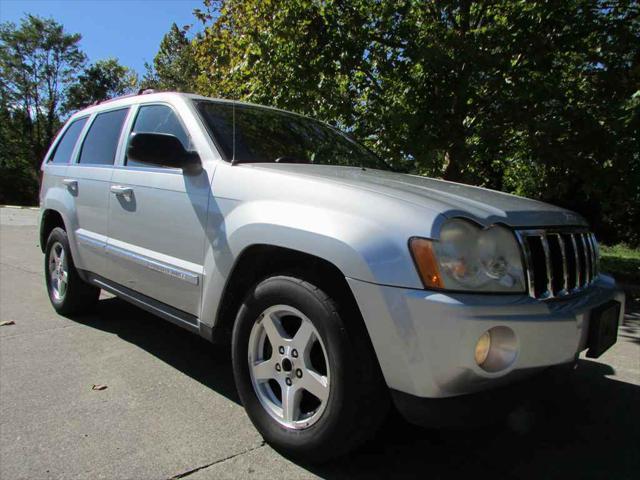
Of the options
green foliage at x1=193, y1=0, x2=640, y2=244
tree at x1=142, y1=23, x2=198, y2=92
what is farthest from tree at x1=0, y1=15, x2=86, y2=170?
green foliage at x1=193, y1=0, x2=640, y2=244

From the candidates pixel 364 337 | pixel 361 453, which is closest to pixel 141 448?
pixel 361 453

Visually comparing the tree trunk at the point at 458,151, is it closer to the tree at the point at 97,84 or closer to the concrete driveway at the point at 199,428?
the concrete driveway at the point at 199,428

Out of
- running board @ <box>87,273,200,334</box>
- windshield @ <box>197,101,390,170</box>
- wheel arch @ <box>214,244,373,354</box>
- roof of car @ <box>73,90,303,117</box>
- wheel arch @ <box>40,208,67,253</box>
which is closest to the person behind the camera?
wheel arch @ <box>214,244,373,354</box>

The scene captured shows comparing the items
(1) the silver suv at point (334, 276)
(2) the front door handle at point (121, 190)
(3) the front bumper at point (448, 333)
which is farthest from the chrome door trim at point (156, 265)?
(3) the front bumper at point (448, 333)

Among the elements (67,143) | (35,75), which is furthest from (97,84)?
(67,143)

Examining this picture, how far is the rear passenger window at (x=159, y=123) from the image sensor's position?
10.7 ft

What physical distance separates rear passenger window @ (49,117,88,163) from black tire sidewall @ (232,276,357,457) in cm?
300

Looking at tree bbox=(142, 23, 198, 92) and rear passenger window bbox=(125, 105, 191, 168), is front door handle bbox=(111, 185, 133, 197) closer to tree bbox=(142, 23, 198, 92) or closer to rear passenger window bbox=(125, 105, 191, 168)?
rear passenger window bbox=(125, 105, 191, 168)

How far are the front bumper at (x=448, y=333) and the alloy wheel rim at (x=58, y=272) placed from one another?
3.45 metres

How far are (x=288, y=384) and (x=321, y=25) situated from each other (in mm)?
5731

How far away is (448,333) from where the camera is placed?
1.91 meters

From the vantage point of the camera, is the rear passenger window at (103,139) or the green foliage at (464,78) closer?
the rear passenger window at (103,139)

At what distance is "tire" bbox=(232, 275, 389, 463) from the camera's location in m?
2.15

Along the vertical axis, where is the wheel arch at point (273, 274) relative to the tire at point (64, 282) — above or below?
above
